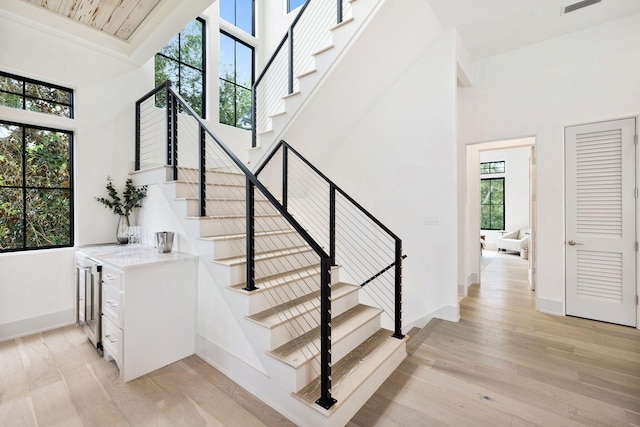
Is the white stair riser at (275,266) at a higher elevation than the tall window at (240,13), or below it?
below

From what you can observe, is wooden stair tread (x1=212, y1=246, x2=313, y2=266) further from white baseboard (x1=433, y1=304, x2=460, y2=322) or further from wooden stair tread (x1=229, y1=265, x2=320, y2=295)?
white baseboard (x1=433, y1=304, x2=460, y2=322)

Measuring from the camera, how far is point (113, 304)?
2.48 meters

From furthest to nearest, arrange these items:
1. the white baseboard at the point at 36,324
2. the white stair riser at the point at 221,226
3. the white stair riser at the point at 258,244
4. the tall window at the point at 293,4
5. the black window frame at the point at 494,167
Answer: the black window frame at the point at 494,167 → the tall window at the point at 293,4 → the white baseboard at the point at 36,324 → the white stair riser at the point at 221,226 → the white stair riser at the point at 258,244

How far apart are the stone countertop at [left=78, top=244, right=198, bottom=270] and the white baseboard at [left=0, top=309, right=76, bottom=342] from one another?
78 cm

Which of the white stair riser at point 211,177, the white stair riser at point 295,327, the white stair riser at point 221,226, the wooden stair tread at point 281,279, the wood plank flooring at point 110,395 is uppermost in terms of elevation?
the white stair riser at point 211,177

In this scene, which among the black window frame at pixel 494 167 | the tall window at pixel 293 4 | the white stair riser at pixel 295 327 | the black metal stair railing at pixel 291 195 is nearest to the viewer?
the white stair riser at pixel 295 327

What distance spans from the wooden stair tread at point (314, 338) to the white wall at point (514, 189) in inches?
325

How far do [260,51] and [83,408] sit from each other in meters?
6.03

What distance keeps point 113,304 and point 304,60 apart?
15.5 ft

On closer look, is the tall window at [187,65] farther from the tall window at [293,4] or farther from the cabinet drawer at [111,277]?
the cabinet drawer at [111,277]

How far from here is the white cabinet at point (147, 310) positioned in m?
2.33

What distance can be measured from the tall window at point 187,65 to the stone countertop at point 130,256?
2253 millimetres

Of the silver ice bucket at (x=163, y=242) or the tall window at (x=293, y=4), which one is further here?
the tall window at (x=293, y=4)

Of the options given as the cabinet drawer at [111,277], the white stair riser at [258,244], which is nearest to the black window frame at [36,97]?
the cabinet drawer at [111,277]
